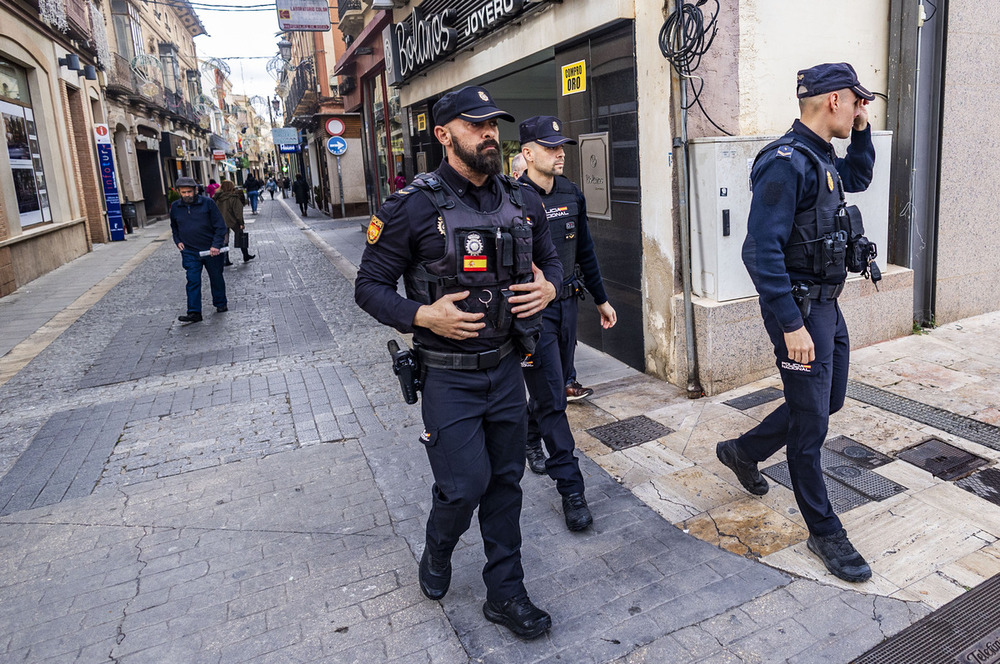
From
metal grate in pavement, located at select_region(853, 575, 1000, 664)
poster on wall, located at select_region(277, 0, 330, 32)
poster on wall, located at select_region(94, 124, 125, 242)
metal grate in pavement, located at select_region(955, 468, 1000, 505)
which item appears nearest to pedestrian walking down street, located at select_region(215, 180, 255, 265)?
poster on wall, located at select_region(277, 0, 330, 32)

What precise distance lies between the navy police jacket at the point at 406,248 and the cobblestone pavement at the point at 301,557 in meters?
1.21

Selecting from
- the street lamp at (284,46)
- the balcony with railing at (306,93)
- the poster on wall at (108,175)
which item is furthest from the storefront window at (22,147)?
the street lamp at (284,46)

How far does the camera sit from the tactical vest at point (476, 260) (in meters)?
2.67

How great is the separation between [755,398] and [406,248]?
348cm

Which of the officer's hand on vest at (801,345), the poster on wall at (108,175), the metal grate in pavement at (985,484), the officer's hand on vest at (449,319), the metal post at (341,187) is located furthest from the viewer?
the metal post at (341,187)

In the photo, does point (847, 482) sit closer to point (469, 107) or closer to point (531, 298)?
point (531, 298)

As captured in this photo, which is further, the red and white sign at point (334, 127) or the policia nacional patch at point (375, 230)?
the red and white sign at point (334, 127)

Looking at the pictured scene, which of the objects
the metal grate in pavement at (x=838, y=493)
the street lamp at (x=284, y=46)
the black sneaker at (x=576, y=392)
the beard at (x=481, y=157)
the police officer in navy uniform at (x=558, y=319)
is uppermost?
the street lamp at (x=284, y=46)

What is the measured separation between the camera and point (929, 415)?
15.5ft

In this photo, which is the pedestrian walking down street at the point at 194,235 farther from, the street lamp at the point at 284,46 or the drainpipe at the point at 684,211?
the street lamp at the point at 284,46

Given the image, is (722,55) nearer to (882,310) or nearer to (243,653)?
(882,310)

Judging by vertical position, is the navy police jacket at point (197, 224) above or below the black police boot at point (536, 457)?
above

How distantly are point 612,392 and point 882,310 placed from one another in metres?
2.55

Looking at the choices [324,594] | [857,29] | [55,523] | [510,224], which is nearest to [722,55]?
[857,29]
